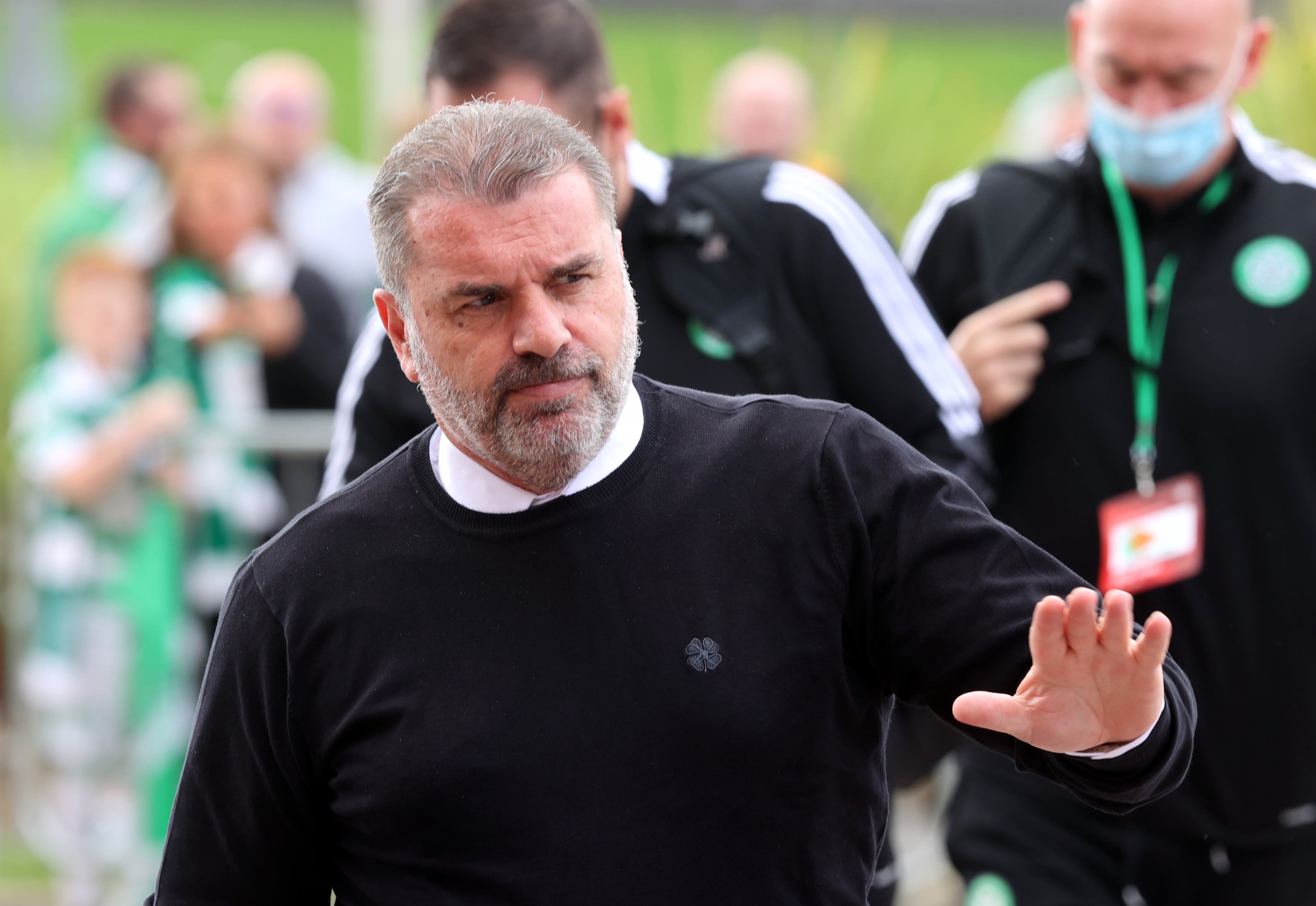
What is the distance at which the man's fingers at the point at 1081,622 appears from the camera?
6.40 feet

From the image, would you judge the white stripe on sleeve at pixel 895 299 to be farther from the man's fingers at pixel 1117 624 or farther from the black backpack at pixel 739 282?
the man's fingers at pixel 1117 624

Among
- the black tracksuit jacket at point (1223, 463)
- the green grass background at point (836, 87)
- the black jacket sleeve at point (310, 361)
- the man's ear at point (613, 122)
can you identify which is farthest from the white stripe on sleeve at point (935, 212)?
the black jacket sleeve at point (310, 361)

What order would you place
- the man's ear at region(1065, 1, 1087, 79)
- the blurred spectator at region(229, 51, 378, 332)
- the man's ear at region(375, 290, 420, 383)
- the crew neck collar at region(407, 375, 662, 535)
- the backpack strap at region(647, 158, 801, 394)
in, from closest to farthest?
the crew neck collar at region(407, 375, 662, 535), the man's ear at region(375, 290, 420, 383), the backpack strap at region(647, 158, 801, 394), the man's ear at region(1065, 1, 1087, 79), the blurred spectator at region(229, 51, 378, 332)

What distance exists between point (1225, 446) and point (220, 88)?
12.9 metres

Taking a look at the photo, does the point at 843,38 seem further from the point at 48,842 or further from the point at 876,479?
the point at 876,479

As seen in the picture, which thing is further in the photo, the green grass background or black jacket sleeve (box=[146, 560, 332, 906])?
the green grass background

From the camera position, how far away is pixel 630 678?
2.17 m

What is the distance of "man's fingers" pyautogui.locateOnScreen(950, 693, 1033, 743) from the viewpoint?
2.04 metres

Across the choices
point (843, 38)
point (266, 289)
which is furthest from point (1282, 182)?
point (843, 38)

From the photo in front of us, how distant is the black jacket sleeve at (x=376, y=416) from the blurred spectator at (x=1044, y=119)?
492 cm

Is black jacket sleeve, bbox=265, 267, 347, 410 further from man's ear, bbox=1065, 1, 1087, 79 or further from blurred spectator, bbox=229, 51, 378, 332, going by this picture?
man's ear, bbox=1065, 1, 1087, 79

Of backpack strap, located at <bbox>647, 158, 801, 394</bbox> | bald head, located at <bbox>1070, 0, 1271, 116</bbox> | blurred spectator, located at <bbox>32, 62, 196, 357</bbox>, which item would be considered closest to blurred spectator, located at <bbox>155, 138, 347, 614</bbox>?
blurred spectator, located at <bbox>32, 62, 196, 357</bbox>

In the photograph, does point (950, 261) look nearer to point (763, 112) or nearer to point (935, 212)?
point (935, 212)

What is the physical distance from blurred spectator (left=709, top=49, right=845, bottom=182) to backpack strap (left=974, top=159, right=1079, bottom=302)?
141 inches
